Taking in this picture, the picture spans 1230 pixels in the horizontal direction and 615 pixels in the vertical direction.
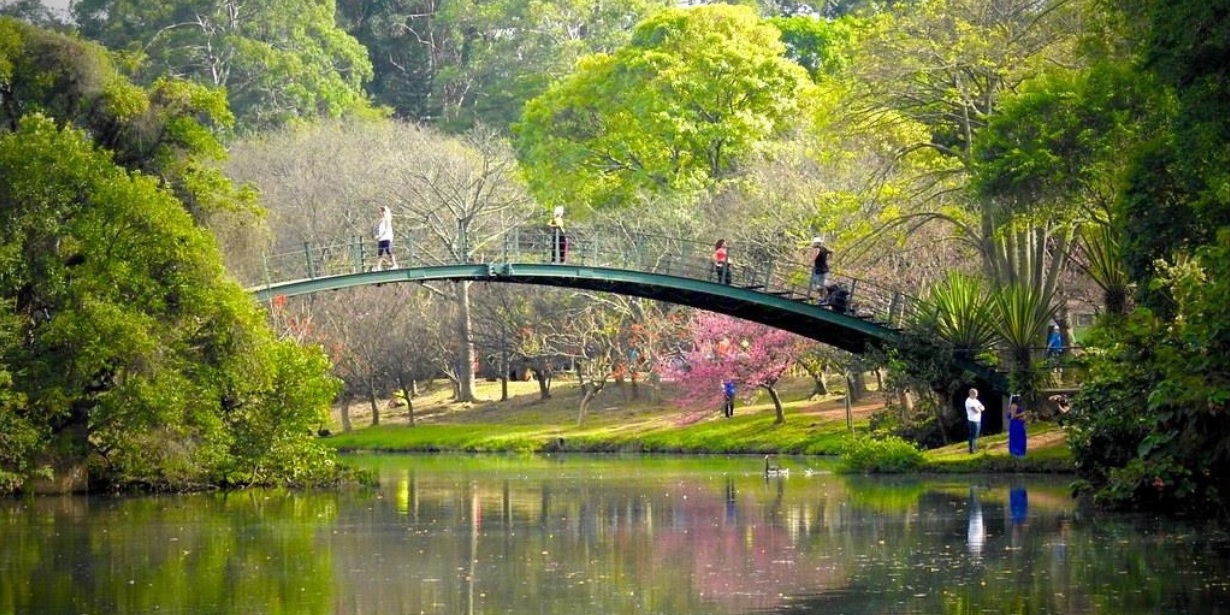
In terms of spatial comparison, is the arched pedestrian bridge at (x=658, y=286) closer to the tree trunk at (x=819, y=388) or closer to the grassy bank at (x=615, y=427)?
the grassy bank at (x=615, y=427)

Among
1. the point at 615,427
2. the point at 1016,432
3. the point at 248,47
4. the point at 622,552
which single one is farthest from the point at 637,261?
the point at 248,47

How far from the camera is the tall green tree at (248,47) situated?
3718 inches

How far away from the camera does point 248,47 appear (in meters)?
94.1

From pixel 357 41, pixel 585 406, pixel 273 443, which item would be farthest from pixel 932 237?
pixel 357 41

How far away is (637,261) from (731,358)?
590 cm

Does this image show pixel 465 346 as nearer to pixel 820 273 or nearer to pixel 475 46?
pixel 820 273

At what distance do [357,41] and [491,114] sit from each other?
8.95 meters

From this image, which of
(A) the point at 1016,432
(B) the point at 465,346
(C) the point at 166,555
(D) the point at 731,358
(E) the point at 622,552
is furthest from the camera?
(B) the point at 465,346

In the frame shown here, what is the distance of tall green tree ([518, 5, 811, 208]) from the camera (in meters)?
70.6

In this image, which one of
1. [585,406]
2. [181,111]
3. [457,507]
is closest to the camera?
[457,507]

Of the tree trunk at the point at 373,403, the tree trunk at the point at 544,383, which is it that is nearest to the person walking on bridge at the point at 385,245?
the tree trunk at the point at 373,403

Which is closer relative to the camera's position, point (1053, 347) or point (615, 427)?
point (1053, 347)

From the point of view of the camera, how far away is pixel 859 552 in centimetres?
2630

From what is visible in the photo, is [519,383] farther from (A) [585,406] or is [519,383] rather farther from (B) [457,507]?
(B) [457,507]
